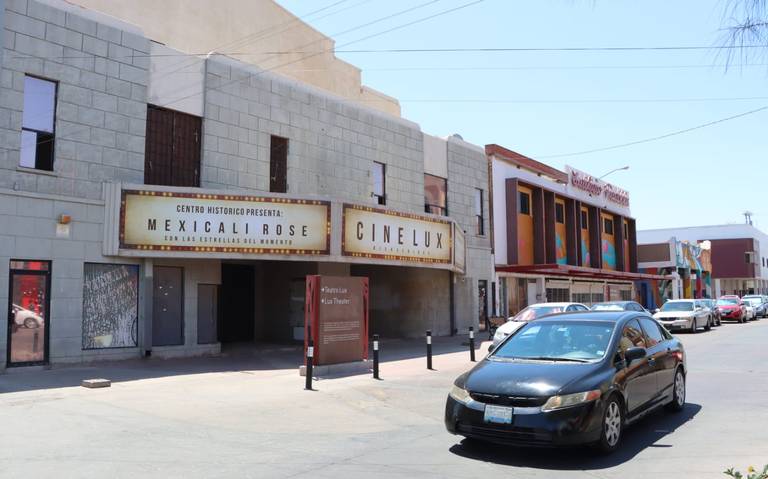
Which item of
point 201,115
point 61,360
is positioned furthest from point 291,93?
point 61,360

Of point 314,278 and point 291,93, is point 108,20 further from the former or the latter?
point 314,278

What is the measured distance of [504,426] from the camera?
6945 mm

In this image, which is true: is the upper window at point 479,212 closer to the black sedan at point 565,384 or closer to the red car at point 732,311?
the red car at point 732,311

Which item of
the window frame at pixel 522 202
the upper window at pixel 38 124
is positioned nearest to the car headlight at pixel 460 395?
the upper window at pixel 38 124

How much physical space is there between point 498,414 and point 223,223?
39.7ft

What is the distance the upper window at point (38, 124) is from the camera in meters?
15.2

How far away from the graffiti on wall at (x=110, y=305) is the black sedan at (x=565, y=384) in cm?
1153

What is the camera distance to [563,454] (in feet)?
24.3

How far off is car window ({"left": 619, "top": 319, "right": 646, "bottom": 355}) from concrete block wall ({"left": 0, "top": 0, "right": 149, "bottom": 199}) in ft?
Result: 43.0

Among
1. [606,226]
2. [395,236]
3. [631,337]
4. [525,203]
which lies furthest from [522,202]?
[631,337]

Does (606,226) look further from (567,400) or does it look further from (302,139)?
(567,400)

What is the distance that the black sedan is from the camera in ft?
22.5

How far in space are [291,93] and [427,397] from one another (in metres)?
13.0

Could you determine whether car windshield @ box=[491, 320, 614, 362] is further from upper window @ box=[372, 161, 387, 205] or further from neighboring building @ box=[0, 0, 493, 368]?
upper window @ box=[372, 161, 387, 205]
